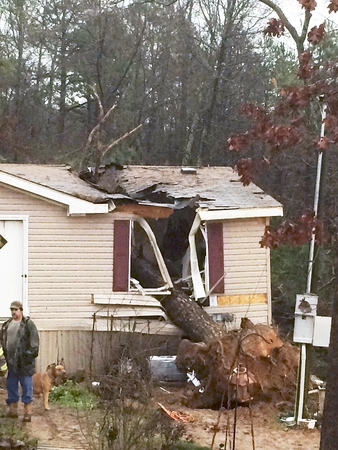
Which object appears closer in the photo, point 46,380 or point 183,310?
point 46,380

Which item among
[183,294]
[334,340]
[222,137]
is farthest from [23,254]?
[222,137]

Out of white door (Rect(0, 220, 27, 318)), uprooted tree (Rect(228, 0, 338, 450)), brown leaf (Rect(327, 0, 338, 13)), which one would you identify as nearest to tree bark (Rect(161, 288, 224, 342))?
white door (Rect(0, 220, 27, 318))

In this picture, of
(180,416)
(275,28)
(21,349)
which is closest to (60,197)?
(21,349)

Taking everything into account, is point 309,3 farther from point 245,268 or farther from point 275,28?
point 245,268

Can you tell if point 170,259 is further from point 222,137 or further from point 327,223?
point 222,137

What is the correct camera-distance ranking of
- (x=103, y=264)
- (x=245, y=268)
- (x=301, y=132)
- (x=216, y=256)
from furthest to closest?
(x=245, y=268) → (x=216, y=256) → (x=103, y=264) → (x=301, y=132)

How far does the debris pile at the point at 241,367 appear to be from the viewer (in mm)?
11414

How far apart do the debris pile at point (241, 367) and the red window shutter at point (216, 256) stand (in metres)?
1.66

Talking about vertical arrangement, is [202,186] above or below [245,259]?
above

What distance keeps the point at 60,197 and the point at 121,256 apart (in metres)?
1.65

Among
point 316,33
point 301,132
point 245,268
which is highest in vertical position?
point 316,33

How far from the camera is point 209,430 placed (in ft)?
33.3

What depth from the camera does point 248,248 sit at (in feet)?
46.2

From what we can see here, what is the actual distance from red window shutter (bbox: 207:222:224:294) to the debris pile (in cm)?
166
